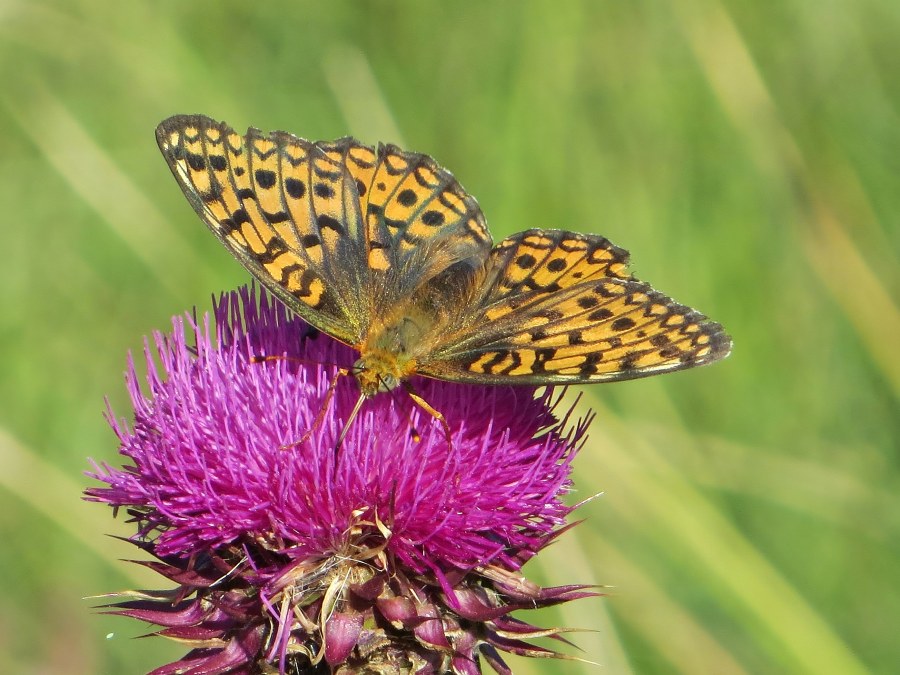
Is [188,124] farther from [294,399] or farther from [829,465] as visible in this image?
[829,465]

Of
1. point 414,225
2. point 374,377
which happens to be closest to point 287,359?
point 374,377

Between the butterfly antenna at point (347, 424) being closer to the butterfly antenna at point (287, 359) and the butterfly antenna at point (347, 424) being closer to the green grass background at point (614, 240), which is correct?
the butterfly antenna at point (287, 359)

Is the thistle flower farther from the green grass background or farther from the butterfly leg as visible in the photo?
the green grass background

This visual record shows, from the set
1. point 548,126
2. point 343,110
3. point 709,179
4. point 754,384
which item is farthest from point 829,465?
point 343,110

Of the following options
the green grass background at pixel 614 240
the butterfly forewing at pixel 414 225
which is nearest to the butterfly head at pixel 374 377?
the butterfly forewing at pixel 414 225

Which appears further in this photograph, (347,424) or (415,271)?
(415,271)

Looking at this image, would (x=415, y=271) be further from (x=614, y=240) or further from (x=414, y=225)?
(x=614, y=240)
